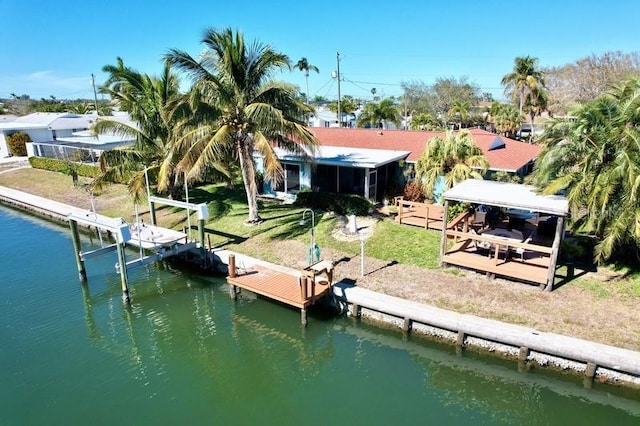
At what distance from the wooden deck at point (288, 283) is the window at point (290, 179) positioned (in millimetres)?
8159

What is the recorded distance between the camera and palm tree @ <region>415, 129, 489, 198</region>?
17203 mm

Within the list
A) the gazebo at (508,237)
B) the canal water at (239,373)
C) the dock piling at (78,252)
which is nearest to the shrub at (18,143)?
the dock piling at (78,252)

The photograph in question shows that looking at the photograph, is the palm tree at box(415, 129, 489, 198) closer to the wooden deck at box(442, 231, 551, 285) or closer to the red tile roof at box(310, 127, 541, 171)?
the red tile roof at box(310, 127, 541, 171)

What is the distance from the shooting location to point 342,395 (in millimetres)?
9406

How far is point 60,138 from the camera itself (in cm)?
4169

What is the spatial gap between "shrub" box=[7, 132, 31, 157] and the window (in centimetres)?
3088

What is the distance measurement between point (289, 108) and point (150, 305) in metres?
8.88

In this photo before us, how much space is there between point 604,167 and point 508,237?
11.1 ft

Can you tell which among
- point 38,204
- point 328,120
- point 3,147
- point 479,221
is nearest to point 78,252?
point 38,204

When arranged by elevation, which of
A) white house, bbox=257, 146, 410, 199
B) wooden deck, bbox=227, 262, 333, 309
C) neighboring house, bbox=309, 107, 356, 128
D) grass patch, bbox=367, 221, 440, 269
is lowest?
wooden deck, bbox=227, 262, 333, 309

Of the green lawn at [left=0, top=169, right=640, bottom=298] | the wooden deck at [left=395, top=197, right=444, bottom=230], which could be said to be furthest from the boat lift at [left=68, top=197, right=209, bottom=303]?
the wooden deck at [left=395, top=197, right=444, bottom=230]

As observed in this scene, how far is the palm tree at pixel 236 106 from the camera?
49.4 ft

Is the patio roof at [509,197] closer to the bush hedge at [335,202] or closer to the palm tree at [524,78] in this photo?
the bush hedge at [335,202]

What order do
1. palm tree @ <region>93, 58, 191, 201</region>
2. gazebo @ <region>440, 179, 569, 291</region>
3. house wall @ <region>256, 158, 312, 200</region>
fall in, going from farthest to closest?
1. house wall @ <region>256, 158, 312, 200</region>
2. palm tree @ <region>93, 58, 191, 201</region>
3. gazebo @ <region>440, 179, 569, 291</region>
